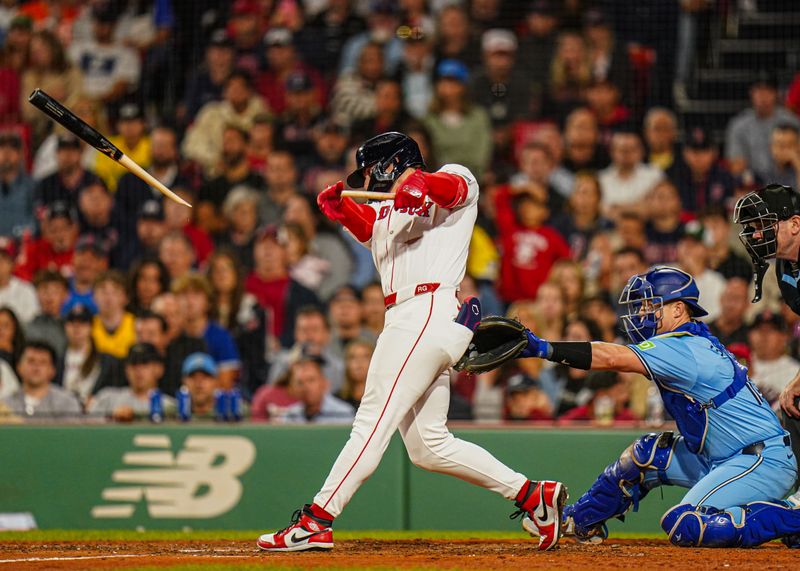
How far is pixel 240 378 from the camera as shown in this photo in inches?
403

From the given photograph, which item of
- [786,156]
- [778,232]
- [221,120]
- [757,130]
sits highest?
[221,120]

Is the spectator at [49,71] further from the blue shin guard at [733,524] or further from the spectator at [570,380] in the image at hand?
the blue shin guard at [733,524]

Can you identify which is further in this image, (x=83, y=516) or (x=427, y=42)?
(x=427, y=42)

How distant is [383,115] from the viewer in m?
12.1

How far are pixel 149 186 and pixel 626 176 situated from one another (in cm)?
456

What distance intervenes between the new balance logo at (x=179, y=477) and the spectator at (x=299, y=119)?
163 inches

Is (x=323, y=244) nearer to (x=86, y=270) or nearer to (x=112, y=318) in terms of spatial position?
(x=112, y=318)

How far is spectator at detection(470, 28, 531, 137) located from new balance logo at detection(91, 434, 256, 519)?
195 inches

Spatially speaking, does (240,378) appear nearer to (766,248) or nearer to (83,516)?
(83,516)

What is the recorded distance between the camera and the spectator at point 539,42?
12422 mm

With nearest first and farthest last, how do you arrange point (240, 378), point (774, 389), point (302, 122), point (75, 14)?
1. point (774, 389)
2. point (240, 378)
3. point (302, 122)
4. point (75, 14)

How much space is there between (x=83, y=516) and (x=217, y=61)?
225 inches

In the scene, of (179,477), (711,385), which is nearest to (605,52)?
(179,477)

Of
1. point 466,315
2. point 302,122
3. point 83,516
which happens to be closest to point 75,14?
point 302,122
